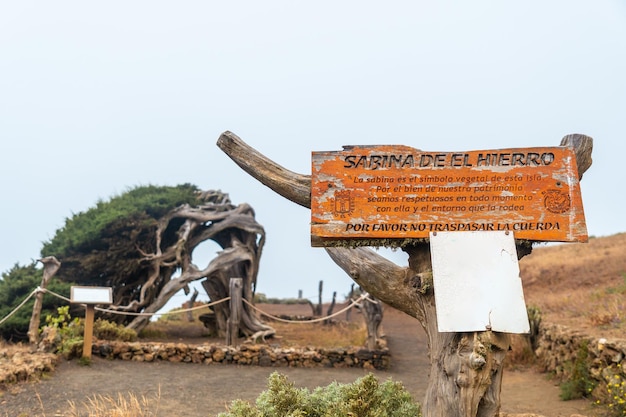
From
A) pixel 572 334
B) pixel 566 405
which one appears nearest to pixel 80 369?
pixel 566 405

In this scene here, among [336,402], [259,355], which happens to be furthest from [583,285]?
[336,402]

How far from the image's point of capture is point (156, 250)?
682 inches

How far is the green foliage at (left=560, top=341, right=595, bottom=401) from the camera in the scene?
866cm

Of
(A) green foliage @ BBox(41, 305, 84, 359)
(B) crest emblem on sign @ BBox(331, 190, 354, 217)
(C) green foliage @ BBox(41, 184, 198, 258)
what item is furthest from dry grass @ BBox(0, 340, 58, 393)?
(B) crest emblem on sign @ BBox(331, 190, 354, 217)

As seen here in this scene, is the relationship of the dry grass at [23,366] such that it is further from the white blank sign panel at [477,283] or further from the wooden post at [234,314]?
the white blank sign panel at [477,283]

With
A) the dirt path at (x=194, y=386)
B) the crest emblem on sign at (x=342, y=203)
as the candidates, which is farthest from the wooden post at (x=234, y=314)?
the crest emblem on sign at (x=342, y=203)

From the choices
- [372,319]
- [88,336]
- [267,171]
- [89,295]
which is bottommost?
[88,336]

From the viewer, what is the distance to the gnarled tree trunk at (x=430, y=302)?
3.93 meters

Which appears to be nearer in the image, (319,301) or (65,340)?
(65,340)

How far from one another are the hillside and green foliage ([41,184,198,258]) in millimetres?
12659

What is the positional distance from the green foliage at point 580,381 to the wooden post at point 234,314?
7809 millimetres

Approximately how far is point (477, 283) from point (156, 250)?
48.4ft

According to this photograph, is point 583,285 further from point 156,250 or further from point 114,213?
point 114,213

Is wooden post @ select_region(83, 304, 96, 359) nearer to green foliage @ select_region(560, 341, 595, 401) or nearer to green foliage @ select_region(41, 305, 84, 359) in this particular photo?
green foliage @ select_region(41, 305, 84, 359)
